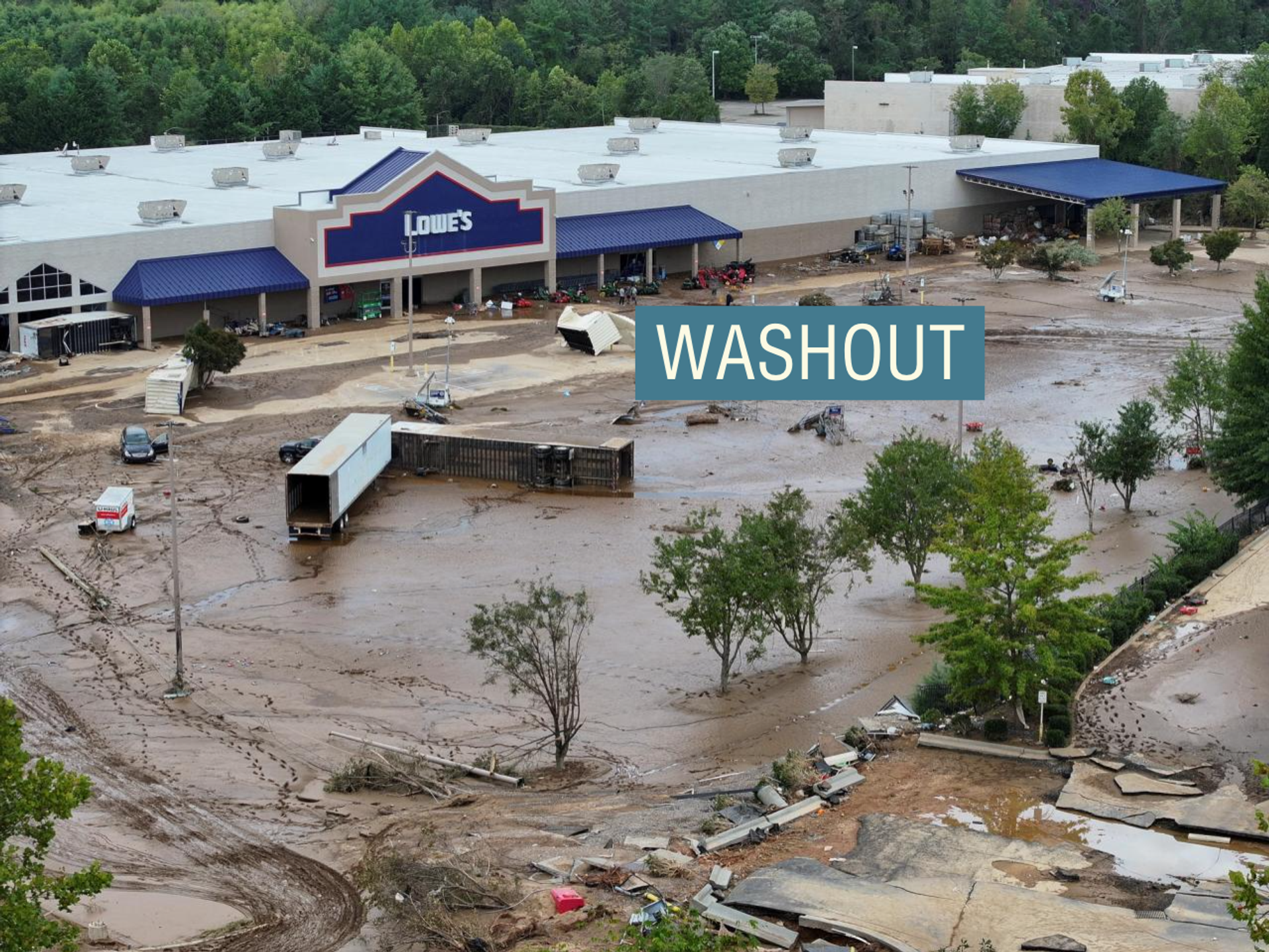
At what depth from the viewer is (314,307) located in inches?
3000

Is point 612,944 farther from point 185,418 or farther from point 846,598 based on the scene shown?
point 185,418

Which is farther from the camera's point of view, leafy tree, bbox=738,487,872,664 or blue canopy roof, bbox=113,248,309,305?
blue canopy roof, bbox=113,248,309,305

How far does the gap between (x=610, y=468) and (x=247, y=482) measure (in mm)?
10454

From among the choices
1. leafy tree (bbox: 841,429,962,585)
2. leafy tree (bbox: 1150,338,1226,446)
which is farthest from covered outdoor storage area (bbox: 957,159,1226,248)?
leafy tree (bbox: 841,429,962,585)

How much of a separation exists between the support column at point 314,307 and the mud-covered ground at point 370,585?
2431 millimetres

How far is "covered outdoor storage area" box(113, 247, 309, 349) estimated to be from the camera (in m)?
71.8

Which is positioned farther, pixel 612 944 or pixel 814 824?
pixel 814 824

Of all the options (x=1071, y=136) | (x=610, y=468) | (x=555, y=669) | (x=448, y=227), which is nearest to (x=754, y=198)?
(x=448, y=227)

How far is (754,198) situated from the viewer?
94.1 m

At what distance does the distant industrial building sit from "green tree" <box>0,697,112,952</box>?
351 feet

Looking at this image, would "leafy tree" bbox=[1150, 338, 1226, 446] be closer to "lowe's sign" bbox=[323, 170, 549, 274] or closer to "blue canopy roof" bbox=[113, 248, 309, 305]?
"lowe's sign" bbox=[323, 170, 549, 274]

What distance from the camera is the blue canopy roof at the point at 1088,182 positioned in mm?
100250

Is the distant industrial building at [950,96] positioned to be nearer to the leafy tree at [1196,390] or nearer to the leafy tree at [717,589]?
the leafy tree at [1196,390]

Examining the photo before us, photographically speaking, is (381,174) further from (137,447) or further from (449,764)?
(449,764)
